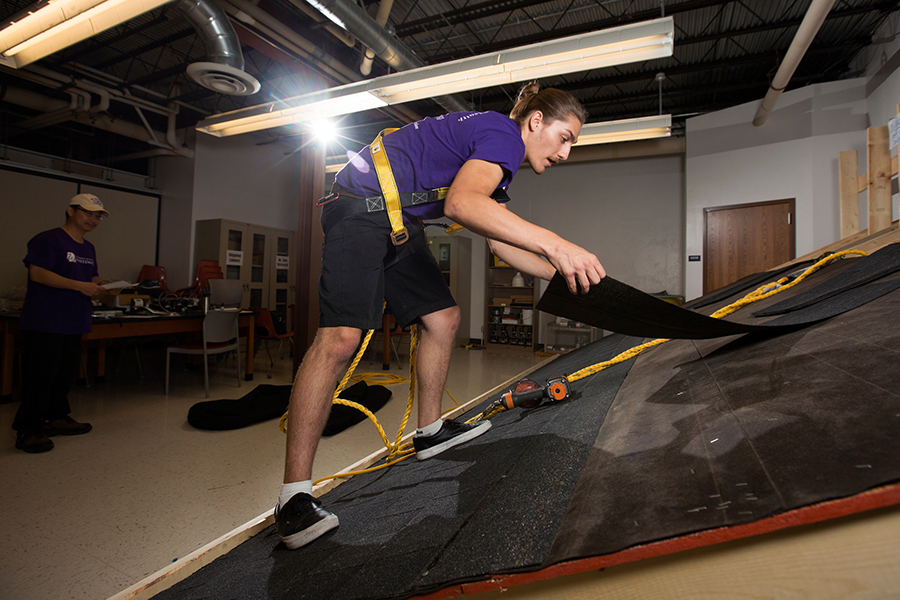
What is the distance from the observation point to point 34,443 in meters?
2.43

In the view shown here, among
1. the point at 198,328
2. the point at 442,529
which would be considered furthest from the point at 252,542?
the point at 198,328

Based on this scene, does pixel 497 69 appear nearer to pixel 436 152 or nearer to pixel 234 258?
pixel 436 152

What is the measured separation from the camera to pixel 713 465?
0.63m

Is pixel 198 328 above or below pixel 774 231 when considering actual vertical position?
below

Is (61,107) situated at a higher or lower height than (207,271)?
higher

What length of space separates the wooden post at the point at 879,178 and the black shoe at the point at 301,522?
4.03 meters

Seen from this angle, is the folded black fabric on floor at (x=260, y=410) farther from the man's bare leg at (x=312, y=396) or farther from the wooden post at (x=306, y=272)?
the man's bare leg at (x=312, y=396)

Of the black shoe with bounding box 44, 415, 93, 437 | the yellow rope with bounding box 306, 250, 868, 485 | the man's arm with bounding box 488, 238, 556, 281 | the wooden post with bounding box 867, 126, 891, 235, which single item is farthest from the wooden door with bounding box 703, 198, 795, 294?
the black shoe with bounding box 44, 415, 93, 437

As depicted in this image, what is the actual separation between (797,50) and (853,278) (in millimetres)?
3587

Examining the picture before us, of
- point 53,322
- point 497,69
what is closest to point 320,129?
point 497,69

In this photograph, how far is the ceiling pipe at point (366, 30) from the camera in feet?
11.1

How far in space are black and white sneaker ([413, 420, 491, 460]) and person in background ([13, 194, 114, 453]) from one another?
2.46 meters

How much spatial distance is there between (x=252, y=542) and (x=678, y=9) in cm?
564

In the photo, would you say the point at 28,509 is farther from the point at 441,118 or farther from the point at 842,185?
the point at 842,185
